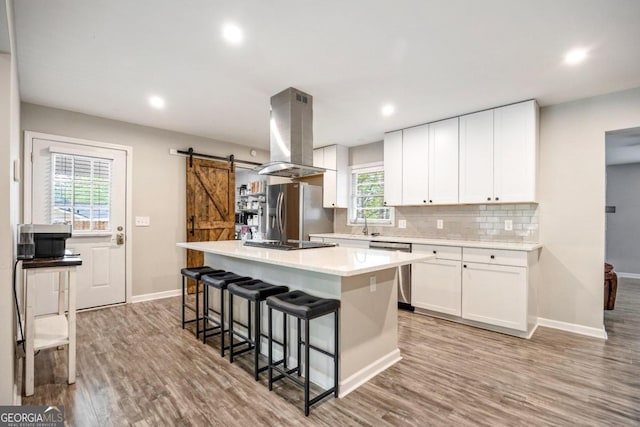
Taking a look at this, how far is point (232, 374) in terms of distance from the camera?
2.40m

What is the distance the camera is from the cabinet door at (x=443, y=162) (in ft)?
12.9

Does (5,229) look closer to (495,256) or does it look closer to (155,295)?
(155,295)

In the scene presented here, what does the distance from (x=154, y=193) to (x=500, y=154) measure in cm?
466

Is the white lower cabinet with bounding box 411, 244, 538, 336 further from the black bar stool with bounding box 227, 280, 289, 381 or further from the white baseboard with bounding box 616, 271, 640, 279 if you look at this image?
the white baseboard with bounding box 616, 271, 640, 279

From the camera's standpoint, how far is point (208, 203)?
5.09m

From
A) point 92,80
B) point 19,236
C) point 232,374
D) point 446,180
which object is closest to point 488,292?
point 446,180

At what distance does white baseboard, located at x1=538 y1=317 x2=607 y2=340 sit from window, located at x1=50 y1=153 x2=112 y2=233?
18.3 feet

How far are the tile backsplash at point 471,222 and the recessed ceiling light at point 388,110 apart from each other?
153cm

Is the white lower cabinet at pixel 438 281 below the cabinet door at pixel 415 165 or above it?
below

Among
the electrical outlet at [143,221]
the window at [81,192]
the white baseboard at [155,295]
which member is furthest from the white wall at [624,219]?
the window at [81,192]

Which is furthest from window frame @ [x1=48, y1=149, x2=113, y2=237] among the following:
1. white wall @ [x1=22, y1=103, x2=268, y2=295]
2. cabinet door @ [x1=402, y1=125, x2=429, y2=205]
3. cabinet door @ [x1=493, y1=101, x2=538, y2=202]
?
cabinet door @ [x1=493, y1=101, x2=538, y2=202]

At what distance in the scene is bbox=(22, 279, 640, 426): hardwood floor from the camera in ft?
6.21

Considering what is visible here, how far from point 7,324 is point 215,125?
336cm

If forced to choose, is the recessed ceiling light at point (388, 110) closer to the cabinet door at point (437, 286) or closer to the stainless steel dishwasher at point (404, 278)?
the stainless steel dishwasher at point (404, 278)
